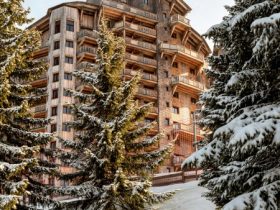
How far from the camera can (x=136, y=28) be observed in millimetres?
53188

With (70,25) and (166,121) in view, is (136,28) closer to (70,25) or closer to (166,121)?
(70,25)

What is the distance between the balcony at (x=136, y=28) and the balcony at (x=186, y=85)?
22.1 ft

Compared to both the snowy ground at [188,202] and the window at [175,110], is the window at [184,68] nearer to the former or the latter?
the window at [175,110]

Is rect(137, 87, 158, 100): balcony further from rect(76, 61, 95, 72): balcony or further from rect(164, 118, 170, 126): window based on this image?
rect(76, 61, 95, 72): balcony

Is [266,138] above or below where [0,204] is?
above

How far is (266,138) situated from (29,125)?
1145cm

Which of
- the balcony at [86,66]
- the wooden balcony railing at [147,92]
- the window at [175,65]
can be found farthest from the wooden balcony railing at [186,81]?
the balcony at [86,66]

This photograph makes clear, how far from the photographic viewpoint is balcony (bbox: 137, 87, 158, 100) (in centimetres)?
5044

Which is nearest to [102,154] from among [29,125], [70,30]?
[29,125]

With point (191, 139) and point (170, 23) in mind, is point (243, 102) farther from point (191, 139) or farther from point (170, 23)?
point (170, 23)

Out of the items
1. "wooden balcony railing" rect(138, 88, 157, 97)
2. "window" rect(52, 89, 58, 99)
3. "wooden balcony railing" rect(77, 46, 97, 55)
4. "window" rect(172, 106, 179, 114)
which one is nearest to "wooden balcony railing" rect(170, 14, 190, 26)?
"wooden balcony railing" rect(138, 88, 157, 97)

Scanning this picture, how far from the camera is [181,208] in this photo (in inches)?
917

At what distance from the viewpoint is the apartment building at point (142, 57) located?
158 ft

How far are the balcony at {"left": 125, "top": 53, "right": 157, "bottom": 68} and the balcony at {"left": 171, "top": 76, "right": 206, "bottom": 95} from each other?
328 cm
